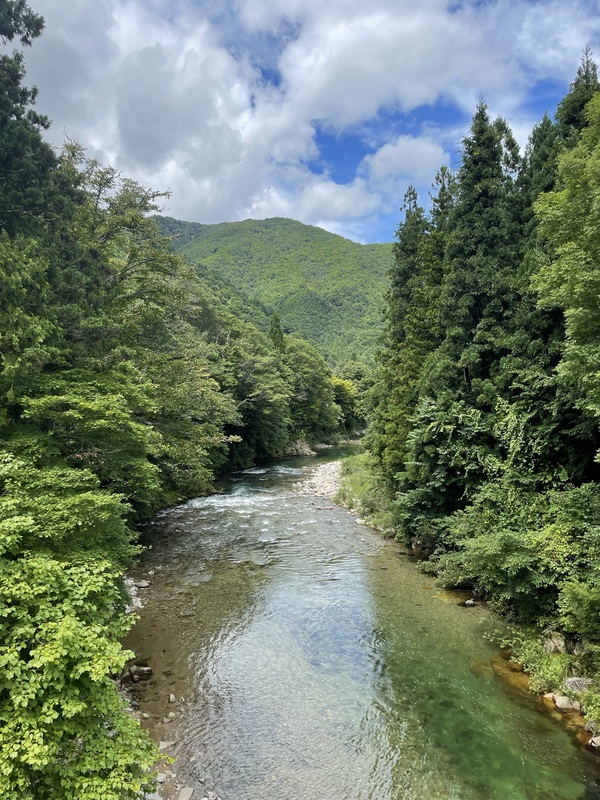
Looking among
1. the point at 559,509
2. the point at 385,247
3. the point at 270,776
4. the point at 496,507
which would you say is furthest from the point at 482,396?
the point at 385,247

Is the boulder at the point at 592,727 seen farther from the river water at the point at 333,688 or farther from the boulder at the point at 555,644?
the boulder at the point at 555,644

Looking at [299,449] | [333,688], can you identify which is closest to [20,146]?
[333,688]

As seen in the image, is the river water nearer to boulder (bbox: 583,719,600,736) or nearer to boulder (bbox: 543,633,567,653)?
boulder (bbox: 583,719,600,736)

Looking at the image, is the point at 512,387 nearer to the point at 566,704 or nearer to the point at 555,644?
the point at 555,644

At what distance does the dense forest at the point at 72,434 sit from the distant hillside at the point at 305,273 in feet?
251

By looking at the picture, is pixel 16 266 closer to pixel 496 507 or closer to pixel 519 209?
pixel 496 507

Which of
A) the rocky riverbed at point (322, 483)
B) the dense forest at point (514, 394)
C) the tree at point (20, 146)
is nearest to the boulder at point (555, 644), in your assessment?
the dense forest at point (514, 394)

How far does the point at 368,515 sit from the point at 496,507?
9711 mm

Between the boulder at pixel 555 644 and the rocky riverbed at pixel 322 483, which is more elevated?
the boulder at pixel 555 644

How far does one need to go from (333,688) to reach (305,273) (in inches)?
5687

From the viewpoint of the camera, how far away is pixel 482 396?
14.4 m

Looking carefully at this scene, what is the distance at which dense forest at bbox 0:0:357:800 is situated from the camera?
4.92m

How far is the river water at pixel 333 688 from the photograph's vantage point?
6863 mm

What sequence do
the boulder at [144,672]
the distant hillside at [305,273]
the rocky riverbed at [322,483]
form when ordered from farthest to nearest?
the distant hillside at [305,273] → the rocky riverbed at [322,483] → the boulder at [144,672]
